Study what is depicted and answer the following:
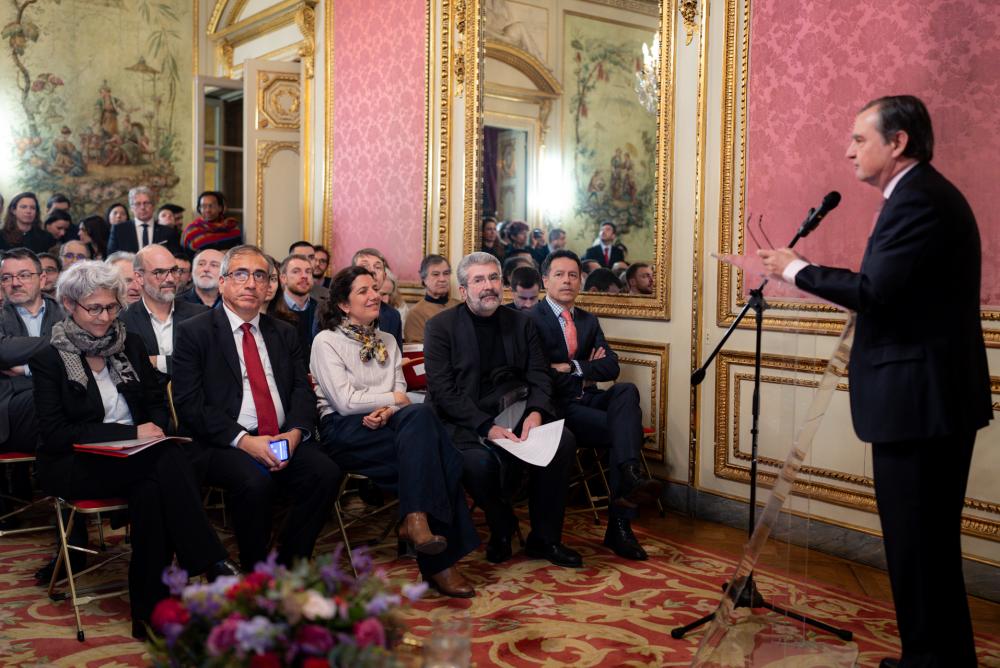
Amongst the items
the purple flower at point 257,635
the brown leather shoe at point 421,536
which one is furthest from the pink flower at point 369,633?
the brown leather shoe at point 421,536

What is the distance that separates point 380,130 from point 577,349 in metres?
3.22

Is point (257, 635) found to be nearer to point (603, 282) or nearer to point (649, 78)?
point (603, 282)

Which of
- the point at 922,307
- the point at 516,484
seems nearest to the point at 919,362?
the point at 922,307

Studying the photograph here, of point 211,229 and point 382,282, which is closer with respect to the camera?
point 382,282

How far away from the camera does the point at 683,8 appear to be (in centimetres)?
503

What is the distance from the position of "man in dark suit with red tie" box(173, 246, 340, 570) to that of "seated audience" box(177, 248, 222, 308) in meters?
1.27

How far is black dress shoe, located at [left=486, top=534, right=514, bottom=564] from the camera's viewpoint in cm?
420

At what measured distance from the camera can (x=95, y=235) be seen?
8.62m

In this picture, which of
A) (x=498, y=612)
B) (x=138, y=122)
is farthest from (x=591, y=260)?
(x=138, y=122)

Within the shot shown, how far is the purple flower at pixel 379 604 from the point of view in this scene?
1601 mm

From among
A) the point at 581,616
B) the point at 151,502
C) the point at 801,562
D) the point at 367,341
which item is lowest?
the point at 581,616

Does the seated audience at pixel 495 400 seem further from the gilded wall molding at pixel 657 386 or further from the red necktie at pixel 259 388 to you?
the gilded wall molding at pixel 657 386

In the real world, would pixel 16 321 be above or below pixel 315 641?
above

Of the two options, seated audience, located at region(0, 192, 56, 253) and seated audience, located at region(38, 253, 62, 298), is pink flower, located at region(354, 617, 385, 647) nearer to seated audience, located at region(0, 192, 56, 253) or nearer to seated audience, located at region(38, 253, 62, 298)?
seated audience, located at region(38, 253, 62, 298)
